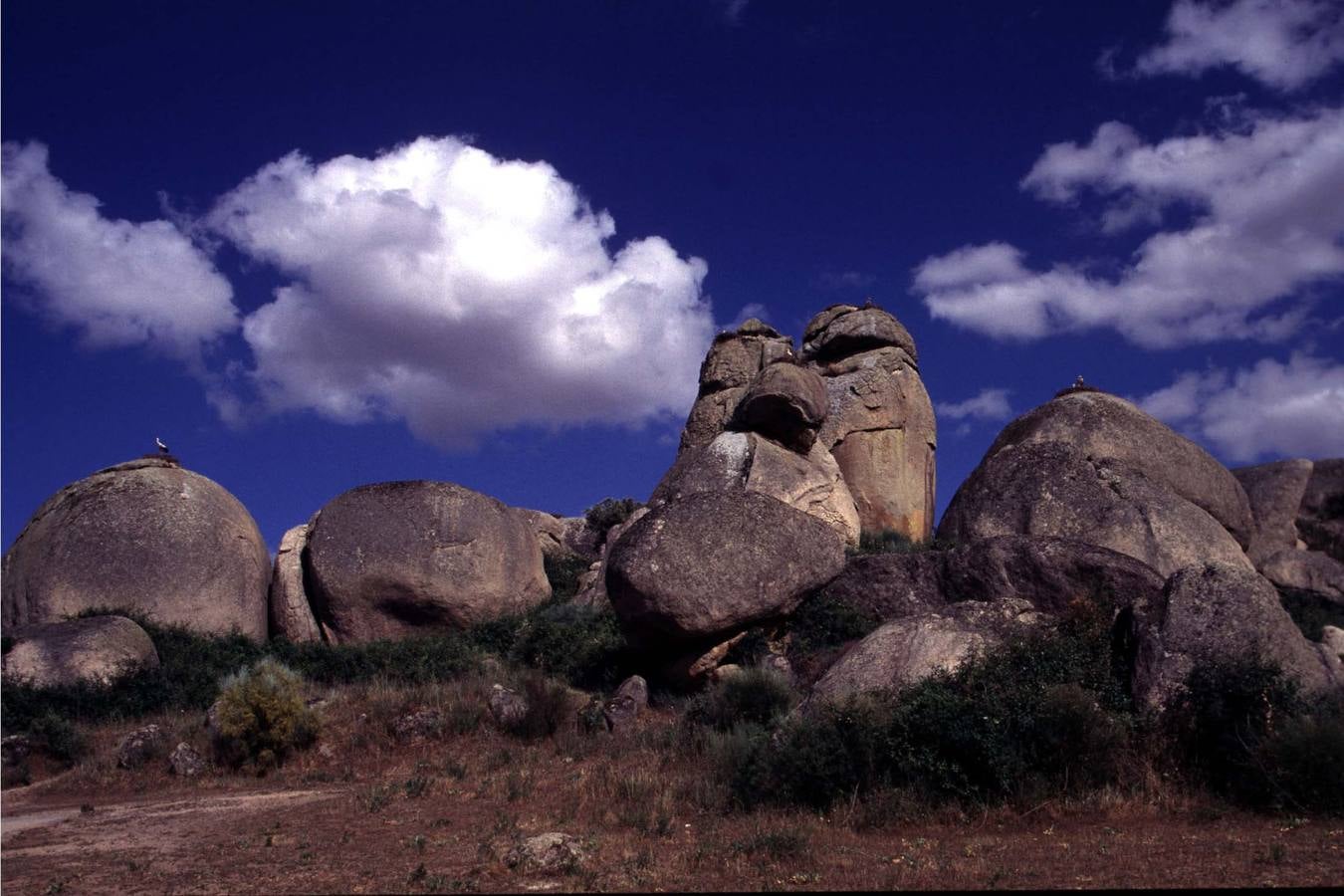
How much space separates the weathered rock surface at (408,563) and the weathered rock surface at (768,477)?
325 centimetres

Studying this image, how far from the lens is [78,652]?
1584cm

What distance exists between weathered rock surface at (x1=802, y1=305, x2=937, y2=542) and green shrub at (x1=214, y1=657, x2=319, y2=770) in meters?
14.3

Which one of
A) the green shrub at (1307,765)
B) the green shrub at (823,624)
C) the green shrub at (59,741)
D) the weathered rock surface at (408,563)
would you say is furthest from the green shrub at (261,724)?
the green shrub at (1307,765)

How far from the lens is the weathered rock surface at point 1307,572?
22969 mm

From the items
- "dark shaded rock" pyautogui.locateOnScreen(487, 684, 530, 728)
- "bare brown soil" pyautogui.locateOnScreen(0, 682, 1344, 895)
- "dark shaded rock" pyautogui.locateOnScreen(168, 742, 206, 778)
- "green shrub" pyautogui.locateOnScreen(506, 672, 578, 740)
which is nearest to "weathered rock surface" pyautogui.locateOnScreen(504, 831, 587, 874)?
"bare brown soil" pyautogui.locateOnScreen(0, 682, 1344, 895)

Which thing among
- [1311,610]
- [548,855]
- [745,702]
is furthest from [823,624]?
[1311,610]

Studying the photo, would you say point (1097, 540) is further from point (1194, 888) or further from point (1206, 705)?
point (1194, 888)

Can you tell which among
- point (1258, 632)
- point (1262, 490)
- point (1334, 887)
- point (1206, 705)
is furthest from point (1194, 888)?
point (1262, 490)

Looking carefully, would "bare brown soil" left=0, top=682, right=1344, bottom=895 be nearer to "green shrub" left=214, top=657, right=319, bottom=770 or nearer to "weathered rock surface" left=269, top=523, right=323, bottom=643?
"green shrub" left=214, top=657, right=319, bottom=770

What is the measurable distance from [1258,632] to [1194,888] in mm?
4232

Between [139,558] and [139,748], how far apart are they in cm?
654

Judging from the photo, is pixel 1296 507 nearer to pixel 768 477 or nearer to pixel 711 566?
pixel 768 477

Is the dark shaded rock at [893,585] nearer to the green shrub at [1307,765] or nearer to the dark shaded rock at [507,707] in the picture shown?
the dark shaded rock at [507,707]

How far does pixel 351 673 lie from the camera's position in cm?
1678
